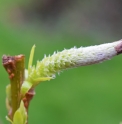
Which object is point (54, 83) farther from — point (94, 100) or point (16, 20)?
point (16, 20)

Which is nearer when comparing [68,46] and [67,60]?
[67,60]

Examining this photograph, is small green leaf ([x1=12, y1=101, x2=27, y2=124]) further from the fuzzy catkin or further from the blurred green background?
the blurred green background

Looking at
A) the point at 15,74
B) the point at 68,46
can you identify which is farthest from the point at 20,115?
the point at 68,46

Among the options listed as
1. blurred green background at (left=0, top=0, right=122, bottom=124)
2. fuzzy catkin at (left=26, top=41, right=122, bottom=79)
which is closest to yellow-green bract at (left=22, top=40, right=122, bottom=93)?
fuzzy catkin at (left=26, top=41, right=122, bottom=79)

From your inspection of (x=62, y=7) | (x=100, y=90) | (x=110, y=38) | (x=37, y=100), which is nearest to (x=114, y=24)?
(x=110, y=38)

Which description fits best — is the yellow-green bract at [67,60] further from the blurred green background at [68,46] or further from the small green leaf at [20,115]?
the blurred green background at [68,46]

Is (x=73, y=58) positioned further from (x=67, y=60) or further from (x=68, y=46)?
(x=68, y=46)

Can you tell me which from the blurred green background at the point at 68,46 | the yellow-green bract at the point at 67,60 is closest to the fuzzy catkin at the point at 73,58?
the yellow-green bract at the point at 67,60
